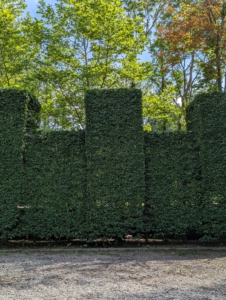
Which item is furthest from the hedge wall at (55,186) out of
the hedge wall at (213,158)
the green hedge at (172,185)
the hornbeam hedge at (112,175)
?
the hedge wall at (213,158)

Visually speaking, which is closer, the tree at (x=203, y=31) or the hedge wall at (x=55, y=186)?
the hedge wall at (x=55, y=186)

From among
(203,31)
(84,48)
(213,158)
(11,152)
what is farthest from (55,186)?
(203,31)

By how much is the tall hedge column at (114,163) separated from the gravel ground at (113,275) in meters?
0.65

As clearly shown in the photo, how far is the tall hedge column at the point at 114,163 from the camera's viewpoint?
5707mm

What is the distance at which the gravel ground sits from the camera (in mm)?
3229

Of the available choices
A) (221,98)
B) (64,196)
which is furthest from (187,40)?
(64,196)

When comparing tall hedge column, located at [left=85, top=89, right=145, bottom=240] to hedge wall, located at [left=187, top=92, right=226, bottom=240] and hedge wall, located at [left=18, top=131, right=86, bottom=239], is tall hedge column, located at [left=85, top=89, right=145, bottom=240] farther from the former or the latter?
hedge wall, located at [left=187, top=92, right=226, bottom=240]

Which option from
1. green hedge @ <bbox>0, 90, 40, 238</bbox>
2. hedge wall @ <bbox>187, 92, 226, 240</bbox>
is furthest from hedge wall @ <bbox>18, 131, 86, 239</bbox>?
hedge wall @ <bbox>187, 92, 226, 240</bbox>

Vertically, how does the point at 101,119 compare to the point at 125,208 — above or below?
above

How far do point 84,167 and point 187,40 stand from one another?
731 cm

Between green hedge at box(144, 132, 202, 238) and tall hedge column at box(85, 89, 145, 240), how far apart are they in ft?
0.95

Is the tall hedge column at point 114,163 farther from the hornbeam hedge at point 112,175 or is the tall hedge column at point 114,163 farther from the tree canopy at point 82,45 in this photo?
the tree canopy at point 82,45

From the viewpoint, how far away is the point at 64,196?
5.86 m

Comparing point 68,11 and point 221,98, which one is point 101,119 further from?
point 68,11
